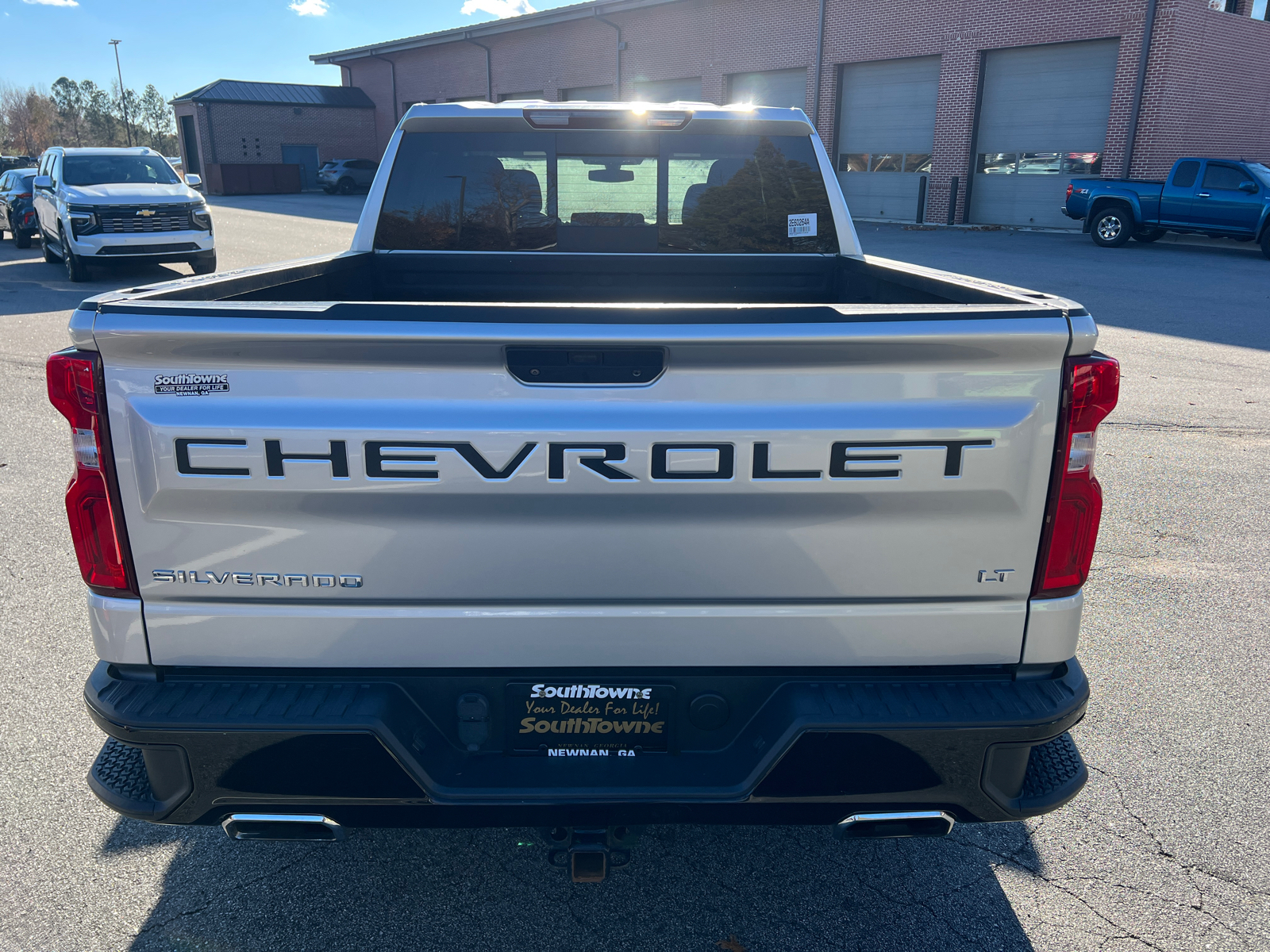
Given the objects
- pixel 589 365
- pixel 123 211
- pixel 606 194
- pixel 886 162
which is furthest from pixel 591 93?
pixel 589 365

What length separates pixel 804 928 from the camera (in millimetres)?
2611

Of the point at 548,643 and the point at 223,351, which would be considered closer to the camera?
the point at 223,351

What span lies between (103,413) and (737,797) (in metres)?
1.62

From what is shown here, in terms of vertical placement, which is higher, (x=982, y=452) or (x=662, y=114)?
(x=662, y=114)

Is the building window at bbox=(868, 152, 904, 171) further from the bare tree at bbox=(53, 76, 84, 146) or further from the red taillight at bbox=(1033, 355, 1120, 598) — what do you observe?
the bare tree at bbox=(53, 76, 84, 146)

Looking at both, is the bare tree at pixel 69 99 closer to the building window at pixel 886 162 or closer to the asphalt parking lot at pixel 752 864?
the building window at pixel 886 162

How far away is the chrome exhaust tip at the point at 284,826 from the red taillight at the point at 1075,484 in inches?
67.7

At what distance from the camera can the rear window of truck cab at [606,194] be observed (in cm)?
417

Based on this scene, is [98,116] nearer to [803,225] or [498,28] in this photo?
[498,28]

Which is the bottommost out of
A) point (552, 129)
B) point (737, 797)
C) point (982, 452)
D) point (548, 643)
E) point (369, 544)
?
point (737, 797)

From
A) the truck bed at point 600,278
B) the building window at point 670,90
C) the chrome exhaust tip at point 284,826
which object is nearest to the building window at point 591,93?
the building window at point 670,90

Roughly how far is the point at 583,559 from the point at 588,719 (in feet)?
1.33

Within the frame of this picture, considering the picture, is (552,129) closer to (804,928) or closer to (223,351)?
(223,351)

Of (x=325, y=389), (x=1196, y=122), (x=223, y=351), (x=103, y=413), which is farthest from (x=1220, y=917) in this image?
(x=1196, y=122)
